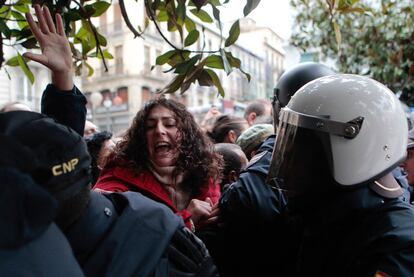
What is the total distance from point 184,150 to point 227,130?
1.34m

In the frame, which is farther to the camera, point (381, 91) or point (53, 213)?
point (381, 91)

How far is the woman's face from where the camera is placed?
8.55 feet

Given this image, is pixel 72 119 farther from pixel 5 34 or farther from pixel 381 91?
pixel 381 91

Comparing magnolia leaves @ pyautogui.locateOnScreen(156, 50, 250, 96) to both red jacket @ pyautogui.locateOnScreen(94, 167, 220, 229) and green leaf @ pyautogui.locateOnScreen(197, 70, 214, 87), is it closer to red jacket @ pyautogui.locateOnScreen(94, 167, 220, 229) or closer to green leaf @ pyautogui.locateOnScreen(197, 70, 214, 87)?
green leaf @ pyautogui.locateOnScreen(197, 70, 214, 87)

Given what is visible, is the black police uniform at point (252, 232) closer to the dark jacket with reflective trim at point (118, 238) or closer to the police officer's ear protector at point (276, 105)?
the police officer's ear protector at point (276, 105)

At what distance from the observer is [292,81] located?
2457 mm

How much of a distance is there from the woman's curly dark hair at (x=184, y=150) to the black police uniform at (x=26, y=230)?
1.64 meters

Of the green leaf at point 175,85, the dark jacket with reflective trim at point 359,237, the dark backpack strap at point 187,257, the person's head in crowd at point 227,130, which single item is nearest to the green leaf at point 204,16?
the green leaf at point 175,85

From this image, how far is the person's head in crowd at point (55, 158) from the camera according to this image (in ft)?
2.95

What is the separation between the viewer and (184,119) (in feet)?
9.07

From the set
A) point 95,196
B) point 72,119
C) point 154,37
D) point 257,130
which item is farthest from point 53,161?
point 154,37

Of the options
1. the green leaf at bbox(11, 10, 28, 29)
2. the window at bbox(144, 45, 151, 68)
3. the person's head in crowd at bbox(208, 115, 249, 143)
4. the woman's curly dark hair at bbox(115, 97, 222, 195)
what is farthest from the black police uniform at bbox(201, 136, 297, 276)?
the window at bbox(144, 45, 151, 68)

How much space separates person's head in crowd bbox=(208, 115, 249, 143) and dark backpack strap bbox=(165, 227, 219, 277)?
2.73m

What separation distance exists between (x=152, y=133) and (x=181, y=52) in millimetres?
831
